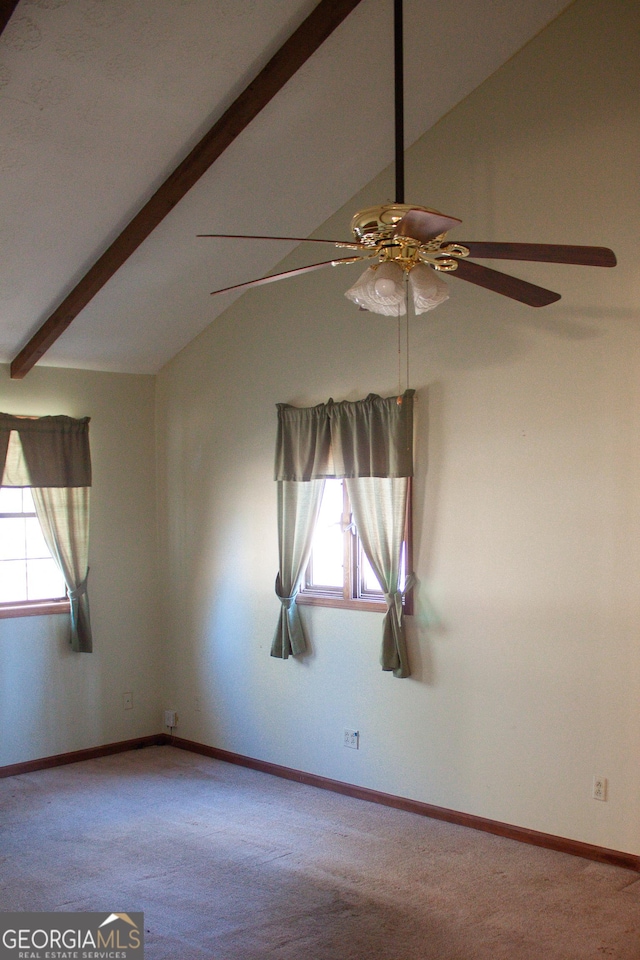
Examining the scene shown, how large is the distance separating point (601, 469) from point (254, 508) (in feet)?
8.14

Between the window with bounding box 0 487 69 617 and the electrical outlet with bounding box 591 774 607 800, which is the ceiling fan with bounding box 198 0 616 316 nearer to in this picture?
the electrical outlet with bounding box 591 774 607 800

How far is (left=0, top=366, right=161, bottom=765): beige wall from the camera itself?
5.77m

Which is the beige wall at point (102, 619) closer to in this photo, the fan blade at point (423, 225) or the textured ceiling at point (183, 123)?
the textured ceiling at point (183, 123)

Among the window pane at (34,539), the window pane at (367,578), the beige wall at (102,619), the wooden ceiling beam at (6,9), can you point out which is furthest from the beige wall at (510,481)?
the wooden ceiling beam at (6,9)

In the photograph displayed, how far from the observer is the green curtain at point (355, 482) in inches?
191

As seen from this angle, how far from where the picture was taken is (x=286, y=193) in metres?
4.92

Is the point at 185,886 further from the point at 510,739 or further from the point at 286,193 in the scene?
the point at 286,193

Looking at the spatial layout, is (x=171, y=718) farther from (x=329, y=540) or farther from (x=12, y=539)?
(x=329, y=540)

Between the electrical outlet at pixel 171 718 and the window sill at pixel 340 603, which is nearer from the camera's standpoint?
the window sill at pixel 340 603

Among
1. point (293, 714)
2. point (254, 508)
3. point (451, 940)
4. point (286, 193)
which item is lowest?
point (451, 940)

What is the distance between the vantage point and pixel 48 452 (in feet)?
19.2

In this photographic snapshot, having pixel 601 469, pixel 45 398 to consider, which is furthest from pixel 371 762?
pixel 45 398

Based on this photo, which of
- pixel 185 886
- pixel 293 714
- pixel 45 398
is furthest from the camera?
pixel 45 398

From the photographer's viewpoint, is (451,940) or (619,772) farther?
(619,772)
